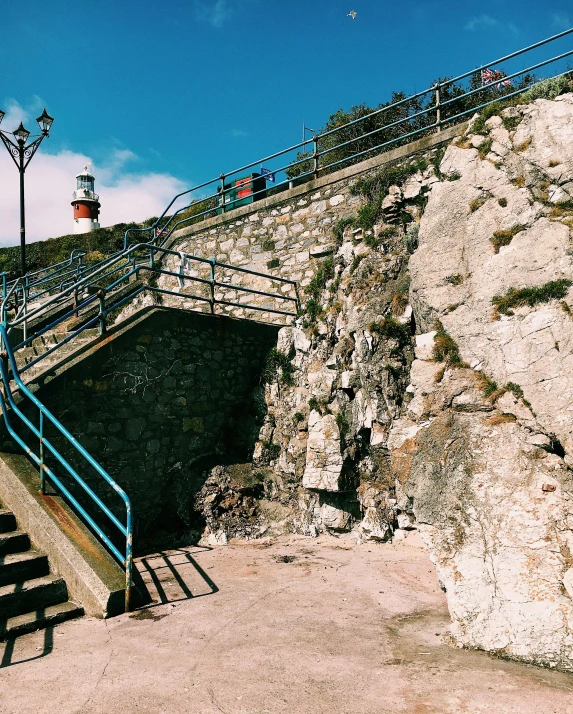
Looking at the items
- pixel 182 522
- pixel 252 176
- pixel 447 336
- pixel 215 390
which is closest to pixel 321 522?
pixel 182 522

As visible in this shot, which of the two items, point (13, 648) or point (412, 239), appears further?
point (412, 239)

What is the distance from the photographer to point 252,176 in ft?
37.5

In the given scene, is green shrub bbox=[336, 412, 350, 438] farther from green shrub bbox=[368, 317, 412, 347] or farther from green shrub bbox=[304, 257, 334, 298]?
green shrub bbox=[304, 257, 334, 298]

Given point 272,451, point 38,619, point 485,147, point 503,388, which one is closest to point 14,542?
point 38,619

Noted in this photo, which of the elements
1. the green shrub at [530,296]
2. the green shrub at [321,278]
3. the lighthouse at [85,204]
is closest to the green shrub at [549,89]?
the green shrub at [530,296]

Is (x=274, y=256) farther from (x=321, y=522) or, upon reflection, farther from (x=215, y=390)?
(x=321, y=522)

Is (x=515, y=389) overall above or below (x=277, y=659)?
above

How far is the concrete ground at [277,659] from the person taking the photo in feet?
10.1

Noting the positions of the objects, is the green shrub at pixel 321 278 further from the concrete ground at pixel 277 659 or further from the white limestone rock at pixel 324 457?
Answer: the concrete ground at pixel 277 659

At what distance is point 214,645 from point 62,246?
69.7ft

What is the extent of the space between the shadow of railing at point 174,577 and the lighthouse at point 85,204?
3394 centimetres

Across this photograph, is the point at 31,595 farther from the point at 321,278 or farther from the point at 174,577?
the point at 321,278

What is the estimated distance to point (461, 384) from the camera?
486 cm

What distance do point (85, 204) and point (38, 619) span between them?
3673 centimetres
